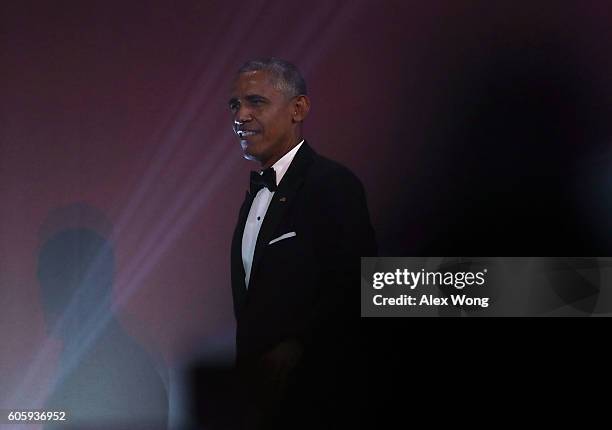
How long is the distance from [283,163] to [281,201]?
0.57 ft

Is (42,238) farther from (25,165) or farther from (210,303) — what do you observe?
(210,303)

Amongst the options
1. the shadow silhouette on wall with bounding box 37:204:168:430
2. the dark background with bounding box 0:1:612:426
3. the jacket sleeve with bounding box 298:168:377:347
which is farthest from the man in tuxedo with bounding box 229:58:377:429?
the shadow silhouette on wall with bounding box 37:204:168:430

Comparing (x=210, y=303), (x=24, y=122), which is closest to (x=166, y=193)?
(x=210, y=303)

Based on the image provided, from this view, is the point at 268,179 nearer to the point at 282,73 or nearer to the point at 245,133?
the point at 245,133

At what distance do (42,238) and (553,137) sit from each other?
2114 millimetres

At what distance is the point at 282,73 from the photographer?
8.87 feet

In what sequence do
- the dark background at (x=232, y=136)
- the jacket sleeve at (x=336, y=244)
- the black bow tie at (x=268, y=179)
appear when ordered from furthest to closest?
the dark background at (x=232, y=136) < the black bow tie at (x=268, y=179) < the jacket sleeve at (x=336, y=244)

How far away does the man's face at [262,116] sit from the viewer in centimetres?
266

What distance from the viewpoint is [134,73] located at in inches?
123

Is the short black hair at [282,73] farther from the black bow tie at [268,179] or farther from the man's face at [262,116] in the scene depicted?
the black bow tie at [268,179]

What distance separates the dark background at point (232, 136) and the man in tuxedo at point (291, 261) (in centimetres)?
38

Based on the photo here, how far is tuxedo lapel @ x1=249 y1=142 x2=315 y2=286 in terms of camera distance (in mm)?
2551

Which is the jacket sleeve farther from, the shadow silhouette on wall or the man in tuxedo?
the shadow silhouette on wall

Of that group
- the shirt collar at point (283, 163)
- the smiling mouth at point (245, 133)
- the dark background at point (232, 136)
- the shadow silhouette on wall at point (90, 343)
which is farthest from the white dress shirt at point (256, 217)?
the shadow silhouette on wall at point (90, 343)
